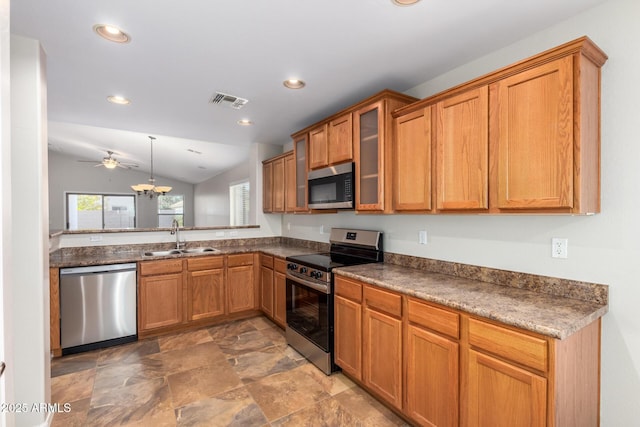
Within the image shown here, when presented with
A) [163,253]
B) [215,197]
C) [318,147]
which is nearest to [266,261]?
[163,253]

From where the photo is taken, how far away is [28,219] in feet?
5.95

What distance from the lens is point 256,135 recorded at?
4266 mm

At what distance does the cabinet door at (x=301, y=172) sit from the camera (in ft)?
11.6

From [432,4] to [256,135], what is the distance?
10.1 ft

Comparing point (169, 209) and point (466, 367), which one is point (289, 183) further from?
point (169, 209)

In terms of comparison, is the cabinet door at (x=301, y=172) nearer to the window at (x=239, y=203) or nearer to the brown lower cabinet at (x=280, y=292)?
the brown lower cabinet at (x=280, y=292)

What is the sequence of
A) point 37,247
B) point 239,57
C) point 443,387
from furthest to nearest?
point 239,57 < point 37,247 < point 443,387

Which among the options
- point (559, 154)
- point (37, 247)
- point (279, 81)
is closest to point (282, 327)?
point (37, 247)

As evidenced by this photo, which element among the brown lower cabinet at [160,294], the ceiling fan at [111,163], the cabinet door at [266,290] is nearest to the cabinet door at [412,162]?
the cabinet door at [266,290]

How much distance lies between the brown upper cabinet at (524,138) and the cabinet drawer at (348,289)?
821mm

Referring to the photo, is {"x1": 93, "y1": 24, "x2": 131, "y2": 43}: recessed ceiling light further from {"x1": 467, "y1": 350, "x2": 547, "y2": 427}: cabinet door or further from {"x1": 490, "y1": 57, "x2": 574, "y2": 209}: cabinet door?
{"x1": 467, "y1": 350, "x2": 547, "y2": 427}: cabinet door

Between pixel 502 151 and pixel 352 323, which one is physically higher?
pixel 502 151

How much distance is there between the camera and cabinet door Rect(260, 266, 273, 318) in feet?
12.4

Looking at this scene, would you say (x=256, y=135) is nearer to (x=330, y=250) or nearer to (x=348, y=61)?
(x=330, y=250)
